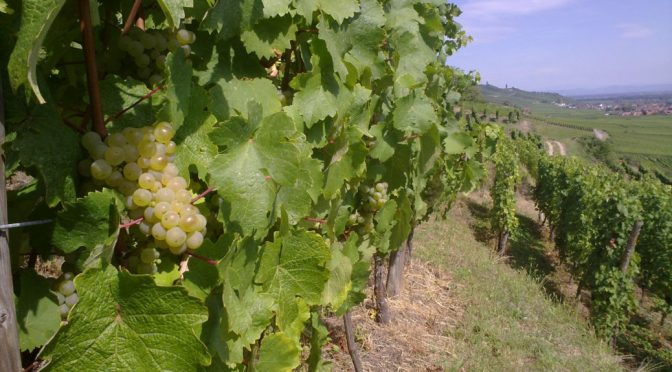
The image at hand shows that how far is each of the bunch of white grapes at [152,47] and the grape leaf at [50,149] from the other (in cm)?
32

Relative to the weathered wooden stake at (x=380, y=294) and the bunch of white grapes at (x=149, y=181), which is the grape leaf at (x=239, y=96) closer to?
the bunch of white grapes at (x=149, y=181)

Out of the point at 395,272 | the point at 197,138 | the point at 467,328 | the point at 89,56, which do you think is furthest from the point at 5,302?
the point at 467,328

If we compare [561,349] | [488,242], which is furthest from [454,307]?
[488,242]

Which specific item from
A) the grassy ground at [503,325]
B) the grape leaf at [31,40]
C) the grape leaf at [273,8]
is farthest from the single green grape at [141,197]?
the grassy ground at [503,325]

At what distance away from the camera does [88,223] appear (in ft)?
3.19

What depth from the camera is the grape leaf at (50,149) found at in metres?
0.92

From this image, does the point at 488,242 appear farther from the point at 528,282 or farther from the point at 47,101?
the point at 47,101

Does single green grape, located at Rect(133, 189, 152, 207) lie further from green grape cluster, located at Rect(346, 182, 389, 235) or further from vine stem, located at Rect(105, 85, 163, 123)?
green grape cluster, located at Rect(346, 182, 389, 235)

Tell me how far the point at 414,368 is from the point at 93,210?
14.7 ft

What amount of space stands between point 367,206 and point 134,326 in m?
1.84

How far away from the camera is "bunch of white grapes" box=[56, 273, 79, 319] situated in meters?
1.05

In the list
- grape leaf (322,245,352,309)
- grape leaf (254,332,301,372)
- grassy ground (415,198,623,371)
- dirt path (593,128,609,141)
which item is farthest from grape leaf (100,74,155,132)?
dirt path (593,128,609,141)

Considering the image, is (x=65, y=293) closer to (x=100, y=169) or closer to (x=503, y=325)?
(x=100, y=169)

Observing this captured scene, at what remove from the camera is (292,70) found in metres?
1.95
